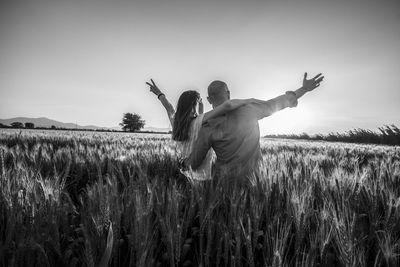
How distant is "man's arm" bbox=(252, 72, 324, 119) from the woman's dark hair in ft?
2.83

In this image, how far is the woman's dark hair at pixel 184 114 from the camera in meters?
3.17

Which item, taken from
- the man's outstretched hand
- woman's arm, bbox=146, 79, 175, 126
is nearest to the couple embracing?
the man's outstretched hand

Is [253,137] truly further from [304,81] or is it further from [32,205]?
[32,205]

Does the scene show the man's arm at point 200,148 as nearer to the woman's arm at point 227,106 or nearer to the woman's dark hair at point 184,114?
the woman's arm at point 227,106

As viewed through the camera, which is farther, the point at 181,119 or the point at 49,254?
the point at 181,119

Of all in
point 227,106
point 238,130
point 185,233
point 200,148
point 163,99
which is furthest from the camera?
point 163,99

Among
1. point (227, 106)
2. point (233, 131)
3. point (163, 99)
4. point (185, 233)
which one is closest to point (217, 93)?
point (233, 131)

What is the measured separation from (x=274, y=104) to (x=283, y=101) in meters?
0.11

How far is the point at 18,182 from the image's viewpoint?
1.34 m

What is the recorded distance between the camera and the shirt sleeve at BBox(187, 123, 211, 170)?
2697 mm

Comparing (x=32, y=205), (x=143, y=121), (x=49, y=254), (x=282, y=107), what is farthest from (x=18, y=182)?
(x=143, y=121)

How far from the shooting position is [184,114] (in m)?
3.19

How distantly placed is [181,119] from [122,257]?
7.58 feet

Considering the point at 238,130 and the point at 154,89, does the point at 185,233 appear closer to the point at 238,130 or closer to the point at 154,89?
the point at 238,130
